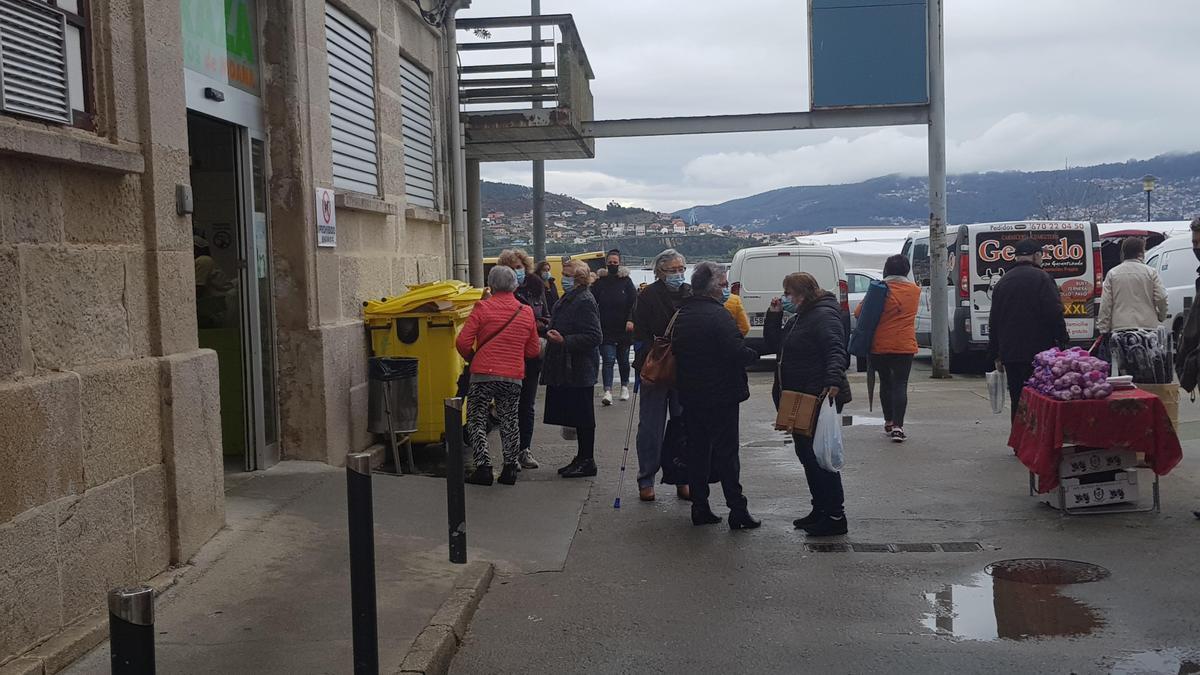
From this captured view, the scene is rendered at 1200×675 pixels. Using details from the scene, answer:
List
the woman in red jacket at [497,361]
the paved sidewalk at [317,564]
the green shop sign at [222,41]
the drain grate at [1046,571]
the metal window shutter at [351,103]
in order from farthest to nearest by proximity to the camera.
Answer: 1. the metal window shutter at [351,103]
2. the woman in red jacket at [497,361]
3. the green shop sign at [222,41]
4. the drain grate at [1046,571]
5. the paved sidewalk at [317,564]

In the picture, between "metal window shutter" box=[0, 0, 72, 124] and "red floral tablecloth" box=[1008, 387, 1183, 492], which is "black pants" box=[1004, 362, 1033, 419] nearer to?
"red floral tablecloth" box=[1008, 387, 1183, 492]

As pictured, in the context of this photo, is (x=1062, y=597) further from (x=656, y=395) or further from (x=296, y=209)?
(x=296, y=209)

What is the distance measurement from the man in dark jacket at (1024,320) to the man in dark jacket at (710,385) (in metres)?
2.98

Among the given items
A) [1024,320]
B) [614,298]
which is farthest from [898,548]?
[614,298]

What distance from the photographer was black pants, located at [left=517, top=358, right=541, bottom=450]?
34.4 feet

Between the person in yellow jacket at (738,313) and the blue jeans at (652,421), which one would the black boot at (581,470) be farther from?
the person in yellow jacket at (738,313)

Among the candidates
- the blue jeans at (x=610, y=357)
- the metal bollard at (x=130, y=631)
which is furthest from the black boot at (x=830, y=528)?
the blue jeans at (x=610, y=357)

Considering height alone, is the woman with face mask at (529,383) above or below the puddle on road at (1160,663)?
above

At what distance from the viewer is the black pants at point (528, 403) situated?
34.4 ft

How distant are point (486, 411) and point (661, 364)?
1866 mm

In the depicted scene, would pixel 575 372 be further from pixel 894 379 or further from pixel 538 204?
pixel 538 204

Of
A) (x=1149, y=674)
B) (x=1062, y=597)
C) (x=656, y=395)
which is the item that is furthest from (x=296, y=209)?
(x=1149, y=674)

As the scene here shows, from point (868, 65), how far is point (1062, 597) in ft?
40.2

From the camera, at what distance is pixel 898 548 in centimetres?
754
